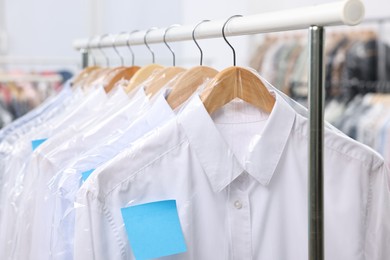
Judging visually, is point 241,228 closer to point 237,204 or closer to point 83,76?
point 237,204

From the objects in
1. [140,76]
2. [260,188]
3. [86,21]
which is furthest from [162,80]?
[86,21]

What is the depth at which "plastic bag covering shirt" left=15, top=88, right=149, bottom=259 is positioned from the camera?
1360 mm

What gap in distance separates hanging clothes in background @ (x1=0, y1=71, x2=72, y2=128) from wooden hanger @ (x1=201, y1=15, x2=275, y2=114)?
237cm

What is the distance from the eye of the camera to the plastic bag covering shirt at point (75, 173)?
3.98ft

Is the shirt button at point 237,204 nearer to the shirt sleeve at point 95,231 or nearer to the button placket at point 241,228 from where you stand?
the button placket at point 241,228

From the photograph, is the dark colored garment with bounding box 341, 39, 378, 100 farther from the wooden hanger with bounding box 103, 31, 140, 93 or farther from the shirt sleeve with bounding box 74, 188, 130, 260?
the shirt sleeve with bounding box 74, 188, 130, 260

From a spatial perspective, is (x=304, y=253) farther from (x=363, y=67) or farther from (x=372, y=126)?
(x=363, y=67)

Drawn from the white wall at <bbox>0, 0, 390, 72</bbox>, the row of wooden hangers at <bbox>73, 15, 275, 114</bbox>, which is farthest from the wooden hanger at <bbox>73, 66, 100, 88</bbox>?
the white wall at <bbox>0, 0, 390, 72</bbox>

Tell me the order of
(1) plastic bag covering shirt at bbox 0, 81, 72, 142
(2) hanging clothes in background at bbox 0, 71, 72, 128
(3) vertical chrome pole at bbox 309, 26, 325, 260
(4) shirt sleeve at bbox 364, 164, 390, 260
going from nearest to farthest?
(3) vertical chrome pole at bbox 309, 26, 325, 260 → (4) shirt sleeve at bbox 364, 164, 390, 260 → (1) plastic bag covering shirt at bbox 0, 81, 72, 142 → (2) hanging clothes in background at bbox 0, 71, 72, 128

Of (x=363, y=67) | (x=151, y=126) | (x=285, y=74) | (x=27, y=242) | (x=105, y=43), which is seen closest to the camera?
(x=151, y=126)

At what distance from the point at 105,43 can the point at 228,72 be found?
2.46ft

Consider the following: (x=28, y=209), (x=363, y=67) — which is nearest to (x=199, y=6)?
(x=363, y=67)

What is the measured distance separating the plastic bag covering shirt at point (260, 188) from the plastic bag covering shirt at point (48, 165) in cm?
20

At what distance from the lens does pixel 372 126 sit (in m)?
2.85
